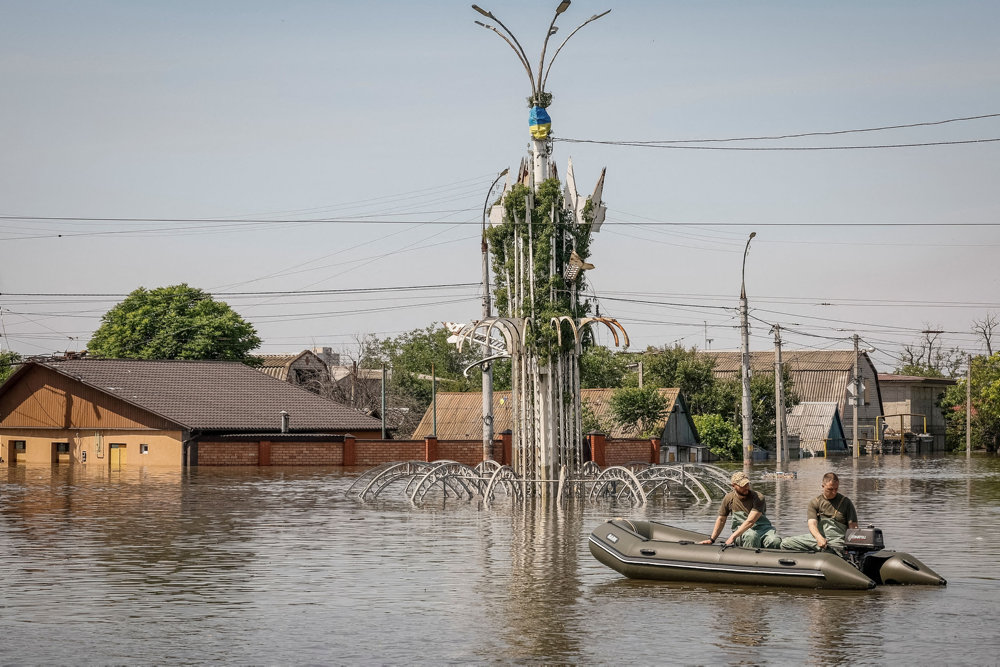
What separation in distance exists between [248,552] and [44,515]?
380 inches

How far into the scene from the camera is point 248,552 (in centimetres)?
2036

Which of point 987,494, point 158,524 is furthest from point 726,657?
point 987,494

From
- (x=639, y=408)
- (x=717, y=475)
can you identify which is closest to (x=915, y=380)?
(x=639, y=408)

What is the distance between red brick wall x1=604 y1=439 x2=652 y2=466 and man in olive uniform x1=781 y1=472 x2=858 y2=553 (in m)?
35.8

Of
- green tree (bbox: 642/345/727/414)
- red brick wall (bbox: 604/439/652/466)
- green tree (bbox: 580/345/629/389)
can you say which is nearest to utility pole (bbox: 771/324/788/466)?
red brick wall (bbox: 604/439/652/466)

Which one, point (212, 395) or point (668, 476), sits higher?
point (212, 395)

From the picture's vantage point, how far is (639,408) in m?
60.1

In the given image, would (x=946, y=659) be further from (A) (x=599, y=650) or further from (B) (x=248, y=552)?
(B) (x=248, y=552)

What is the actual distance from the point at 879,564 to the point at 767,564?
58.5 inches

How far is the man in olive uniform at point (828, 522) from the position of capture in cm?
1602

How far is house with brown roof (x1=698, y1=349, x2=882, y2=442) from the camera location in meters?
86.4

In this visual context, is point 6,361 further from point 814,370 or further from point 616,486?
point 616,486

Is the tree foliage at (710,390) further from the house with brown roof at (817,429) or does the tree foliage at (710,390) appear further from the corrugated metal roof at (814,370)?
the corrugated metal roof at (814,370)

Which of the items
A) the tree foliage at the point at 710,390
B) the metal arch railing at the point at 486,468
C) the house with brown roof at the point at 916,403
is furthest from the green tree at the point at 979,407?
the metal arch railing at the point at 486,468
